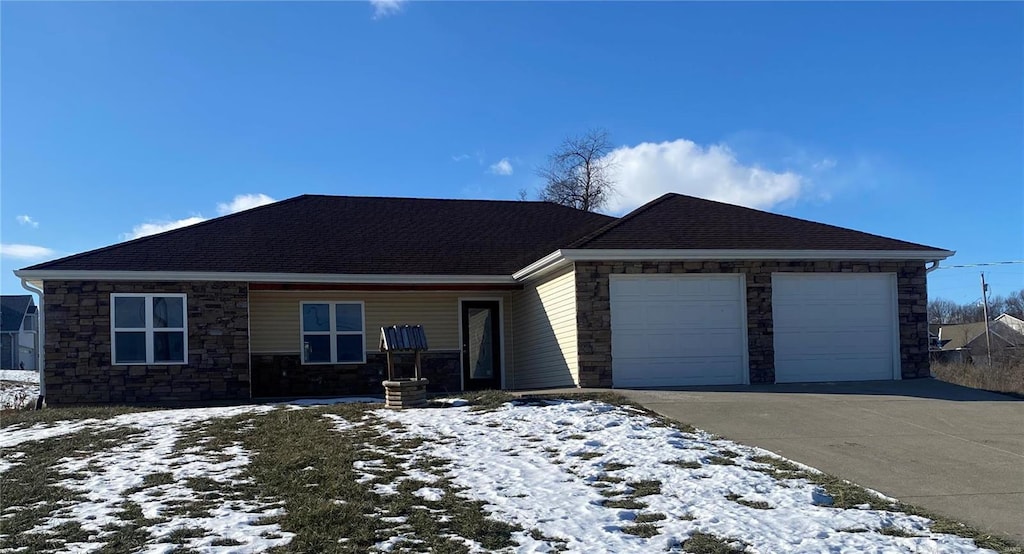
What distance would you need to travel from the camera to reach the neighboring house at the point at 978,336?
5383 cm

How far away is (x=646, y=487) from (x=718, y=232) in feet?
29.1

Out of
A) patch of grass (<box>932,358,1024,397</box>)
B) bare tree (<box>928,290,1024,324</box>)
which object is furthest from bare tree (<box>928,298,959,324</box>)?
patch of grass (<box>932,358,1024,397</box>)

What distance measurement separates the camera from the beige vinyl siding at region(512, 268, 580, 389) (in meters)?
14.8

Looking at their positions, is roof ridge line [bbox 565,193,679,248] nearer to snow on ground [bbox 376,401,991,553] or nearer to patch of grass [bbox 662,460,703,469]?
snow on ground [bbox 376,401,991,553]

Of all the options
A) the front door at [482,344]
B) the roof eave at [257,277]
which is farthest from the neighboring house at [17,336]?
the front door at [482,344]

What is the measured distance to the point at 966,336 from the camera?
A: 2235 inches

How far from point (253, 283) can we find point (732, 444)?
10167mm

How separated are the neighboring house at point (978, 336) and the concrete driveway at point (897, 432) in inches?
1761

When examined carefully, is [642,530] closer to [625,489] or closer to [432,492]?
[625,489]

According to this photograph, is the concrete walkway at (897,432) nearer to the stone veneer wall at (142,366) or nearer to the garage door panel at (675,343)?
the garage door panel at (675,343)

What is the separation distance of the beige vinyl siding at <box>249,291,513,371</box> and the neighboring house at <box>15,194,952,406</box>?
3cm

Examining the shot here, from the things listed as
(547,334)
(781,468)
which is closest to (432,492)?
(781,468)

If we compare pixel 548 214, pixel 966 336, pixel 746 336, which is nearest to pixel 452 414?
pixel 746 336

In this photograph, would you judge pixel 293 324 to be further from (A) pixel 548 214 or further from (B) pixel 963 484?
(B) pixel 963 484
